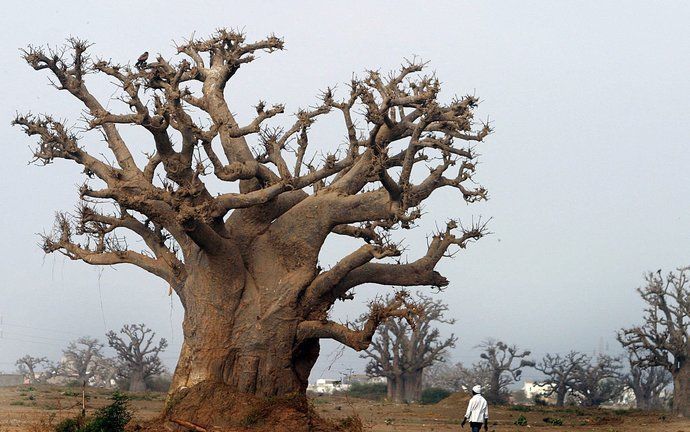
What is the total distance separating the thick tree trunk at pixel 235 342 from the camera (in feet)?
54.2

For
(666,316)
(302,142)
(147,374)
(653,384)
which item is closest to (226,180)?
(302,142)

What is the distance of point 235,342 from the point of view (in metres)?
16.7

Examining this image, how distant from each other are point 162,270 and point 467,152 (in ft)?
21.2

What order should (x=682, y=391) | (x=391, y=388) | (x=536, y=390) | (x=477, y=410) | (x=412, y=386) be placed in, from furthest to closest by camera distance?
(x=536, y=390) → (x=391, y=388) → (x=412, y=386) → (x=682, y=391) → (x=477, y=410)

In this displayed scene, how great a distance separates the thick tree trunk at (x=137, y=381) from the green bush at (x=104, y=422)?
3393 cm

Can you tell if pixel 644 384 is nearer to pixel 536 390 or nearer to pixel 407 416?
pixel 407 416

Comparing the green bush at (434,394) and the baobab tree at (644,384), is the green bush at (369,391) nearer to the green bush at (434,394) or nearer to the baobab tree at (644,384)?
the green bush at (434,394)

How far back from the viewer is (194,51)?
18891 mm

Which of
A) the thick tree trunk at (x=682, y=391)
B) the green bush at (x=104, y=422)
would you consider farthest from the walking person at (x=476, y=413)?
the thick tree trunk at (x=682, y=391)

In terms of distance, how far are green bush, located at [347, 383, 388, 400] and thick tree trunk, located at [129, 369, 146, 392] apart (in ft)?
39.0

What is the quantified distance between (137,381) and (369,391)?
48.0 feet

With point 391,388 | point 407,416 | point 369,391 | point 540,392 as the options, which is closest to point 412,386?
point 391,388

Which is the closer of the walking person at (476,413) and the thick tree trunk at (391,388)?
the walking person at (476,413)

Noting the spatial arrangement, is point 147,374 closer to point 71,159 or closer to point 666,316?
point 666,316
